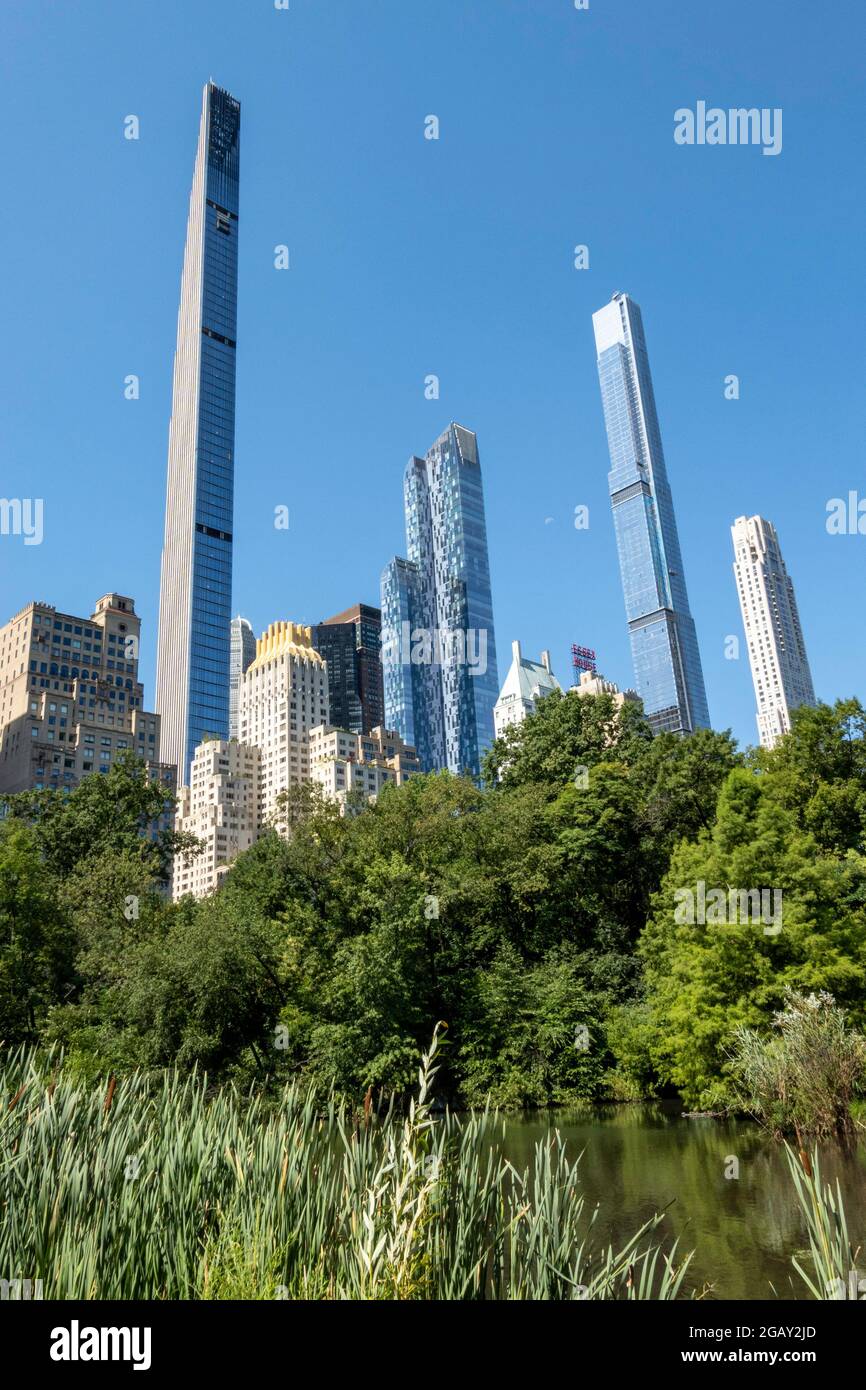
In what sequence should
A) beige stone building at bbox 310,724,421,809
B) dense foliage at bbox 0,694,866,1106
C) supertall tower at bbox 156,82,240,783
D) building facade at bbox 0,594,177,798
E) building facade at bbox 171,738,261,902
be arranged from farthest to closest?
supertall tower at bbox 156,82,240,783
beige stone building at bbox 310,724,421,809
building facade at bbox 171,738,261,902
building facade at bbox 0,594,177,798
dense foliage at bbox 0,694,866,1106

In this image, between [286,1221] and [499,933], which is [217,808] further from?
[286,1221]

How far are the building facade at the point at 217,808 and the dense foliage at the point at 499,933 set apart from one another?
96327mm

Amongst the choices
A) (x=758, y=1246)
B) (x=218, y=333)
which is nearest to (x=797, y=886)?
(x=758, y=1246)

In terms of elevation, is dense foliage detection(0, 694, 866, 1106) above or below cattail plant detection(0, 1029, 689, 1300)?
above

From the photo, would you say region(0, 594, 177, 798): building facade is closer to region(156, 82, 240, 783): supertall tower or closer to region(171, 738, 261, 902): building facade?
region(171, 738, 261, 902): building facade

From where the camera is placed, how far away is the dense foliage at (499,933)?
86.7 feet

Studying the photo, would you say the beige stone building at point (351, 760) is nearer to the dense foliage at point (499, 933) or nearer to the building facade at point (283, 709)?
the building facade at point (283, 709)

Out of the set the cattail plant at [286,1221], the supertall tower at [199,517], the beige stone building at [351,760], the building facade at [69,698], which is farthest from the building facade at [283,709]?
the cattail plant at [286,1221]

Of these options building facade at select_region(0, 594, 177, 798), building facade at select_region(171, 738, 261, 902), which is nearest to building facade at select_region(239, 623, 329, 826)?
building facade at select_region(171, 738, 261, 902)

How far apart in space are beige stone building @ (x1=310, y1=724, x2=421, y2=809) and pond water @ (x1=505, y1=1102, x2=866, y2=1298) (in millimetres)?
113844

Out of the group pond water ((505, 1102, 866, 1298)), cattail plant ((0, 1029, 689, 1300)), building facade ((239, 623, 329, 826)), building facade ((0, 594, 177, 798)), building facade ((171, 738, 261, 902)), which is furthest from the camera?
building facade ((239, 623, 329, 826))

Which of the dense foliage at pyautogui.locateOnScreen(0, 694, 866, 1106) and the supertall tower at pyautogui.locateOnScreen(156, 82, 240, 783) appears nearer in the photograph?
the dense foliage at pyautogui.locateOnScreen(0, 694, 866, 1106)

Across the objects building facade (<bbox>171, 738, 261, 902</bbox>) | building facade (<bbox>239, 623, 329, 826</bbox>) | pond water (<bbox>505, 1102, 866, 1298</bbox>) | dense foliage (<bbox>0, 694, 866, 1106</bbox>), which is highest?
building facade (<bbox>239, 623, 329, 826</bbox>)

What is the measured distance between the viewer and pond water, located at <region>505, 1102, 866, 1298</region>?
38.0ft
